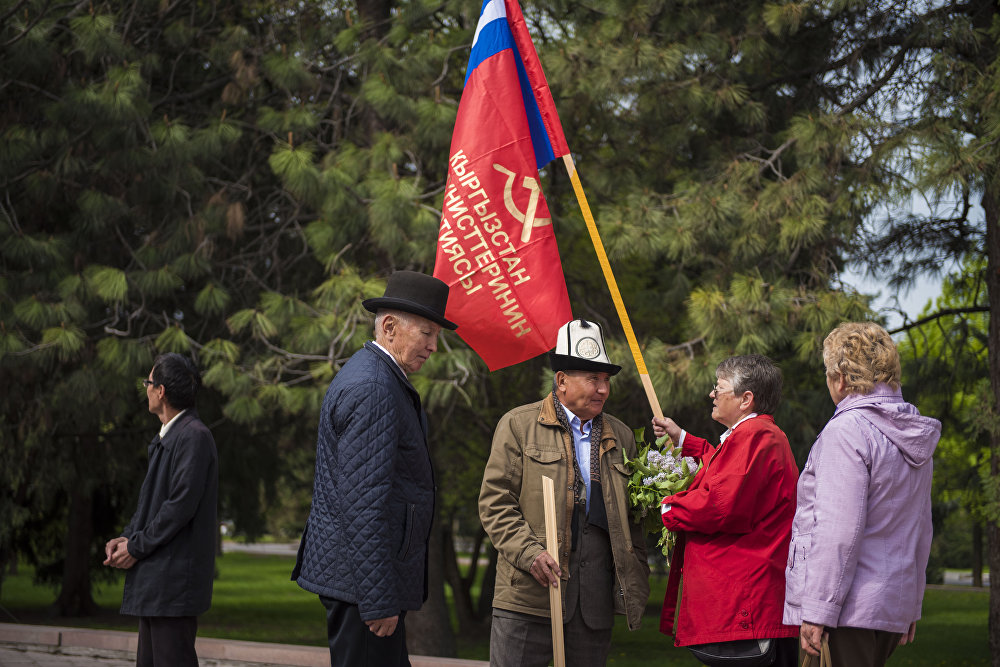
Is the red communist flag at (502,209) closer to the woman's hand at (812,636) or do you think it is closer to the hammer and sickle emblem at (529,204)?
the hammer and sickle emblem at (529,204)

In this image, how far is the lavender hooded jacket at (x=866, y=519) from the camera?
11.9 feet

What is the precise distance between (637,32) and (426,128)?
1.90 m

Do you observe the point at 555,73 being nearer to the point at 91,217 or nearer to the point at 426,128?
the point at 426,128

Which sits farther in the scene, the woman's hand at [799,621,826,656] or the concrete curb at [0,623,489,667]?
the concrete curb at [0,623,489,667]

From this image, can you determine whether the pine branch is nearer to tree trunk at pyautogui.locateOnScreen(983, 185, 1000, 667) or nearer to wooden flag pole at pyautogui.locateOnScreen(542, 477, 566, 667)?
tree trunk at pyautogui.locateOnScreen(983, 185, 1000, 667)

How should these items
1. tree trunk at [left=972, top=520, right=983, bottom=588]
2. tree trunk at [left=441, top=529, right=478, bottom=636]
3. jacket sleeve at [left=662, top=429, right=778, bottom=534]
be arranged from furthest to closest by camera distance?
tree trunk at [left=972, top=520, right=983, bottom=588]
tree trunk at [left=441, top=529, right=478, bottom=636]
jacket sleeve at [left=662, top=429, right=778, bottom=534]

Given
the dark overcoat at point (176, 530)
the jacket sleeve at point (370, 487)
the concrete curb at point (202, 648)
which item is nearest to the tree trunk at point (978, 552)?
the concrete curb at point (202, 648)

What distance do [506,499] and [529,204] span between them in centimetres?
179

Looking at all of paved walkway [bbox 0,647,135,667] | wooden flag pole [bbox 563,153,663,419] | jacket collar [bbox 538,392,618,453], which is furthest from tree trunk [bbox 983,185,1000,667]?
paved walkway [bbox 0,647,135,667]

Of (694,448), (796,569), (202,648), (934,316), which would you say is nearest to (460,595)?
(934,316)

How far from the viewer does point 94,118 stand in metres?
8.90

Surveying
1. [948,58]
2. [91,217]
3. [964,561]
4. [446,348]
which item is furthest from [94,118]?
[964,561]

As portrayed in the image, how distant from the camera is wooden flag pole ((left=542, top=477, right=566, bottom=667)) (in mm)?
4332

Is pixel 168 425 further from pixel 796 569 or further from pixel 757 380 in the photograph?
pixel 796 569
